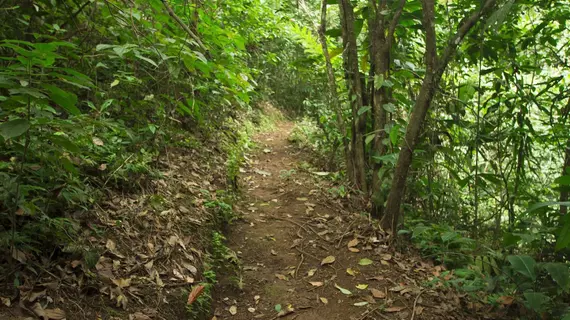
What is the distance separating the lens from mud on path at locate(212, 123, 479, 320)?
3.31m

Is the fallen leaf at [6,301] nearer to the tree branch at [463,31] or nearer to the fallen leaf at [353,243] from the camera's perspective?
the fallen leaf at [353,243]

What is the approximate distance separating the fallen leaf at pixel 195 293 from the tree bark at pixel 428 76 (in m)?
2.17

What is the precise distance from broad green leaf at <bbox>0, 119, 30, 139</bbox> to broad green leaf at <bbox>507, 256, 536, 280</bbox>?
3.37m

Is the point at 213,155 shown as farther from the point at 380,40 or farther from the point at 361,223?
the point at 380,40

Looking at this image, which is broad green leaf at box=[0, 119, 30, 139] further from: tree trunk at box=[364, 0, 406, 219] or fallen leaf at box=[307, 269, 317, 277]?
tree trunk at box=[364, 0, 406, 219]

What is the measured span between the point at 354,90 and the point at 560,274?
291 centimetres

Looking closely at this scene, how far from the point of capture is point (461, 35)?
3260 mm

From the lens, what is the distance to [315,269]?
12.8 ft

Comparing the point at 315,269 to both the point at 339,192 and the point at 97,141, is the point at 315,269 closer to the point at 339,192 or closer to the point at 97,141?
the point at 339,192

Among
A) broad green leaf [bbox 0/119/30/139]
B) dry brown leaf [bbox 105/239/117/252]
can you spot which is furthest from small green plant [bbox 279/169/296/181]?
broad green leaf [bbox 0/119/30/139]

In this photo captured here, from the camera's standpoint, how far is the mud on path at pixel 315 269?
331cm

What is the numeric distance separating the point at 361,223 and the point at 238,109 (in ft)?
14.1

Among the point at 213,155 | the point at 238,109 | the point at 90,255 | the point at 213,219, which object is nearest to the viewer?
the point at 90,255

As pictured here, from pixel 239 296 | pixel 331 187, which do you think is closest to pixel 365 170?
pixel 331 187
